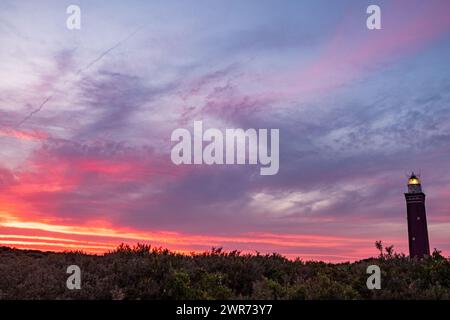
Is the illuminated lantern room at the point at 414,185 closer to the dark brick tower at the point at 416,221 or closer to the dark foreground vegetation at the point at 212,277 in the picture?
the dark brick tower at the point at 416,221

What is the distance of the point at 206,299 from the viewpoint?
35.6ft

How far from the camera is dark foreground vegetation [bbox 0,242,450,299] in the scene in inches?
446

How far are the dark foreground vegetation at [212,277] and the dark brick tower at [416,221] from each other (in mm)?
50474

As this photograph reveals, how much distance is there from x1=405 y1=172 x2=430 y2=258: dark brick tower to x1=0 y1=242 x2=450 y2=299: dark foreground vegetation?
5047cm

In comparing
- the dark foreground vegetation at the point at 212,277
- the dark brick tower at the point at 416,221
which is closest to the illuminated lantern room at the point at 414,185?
the dark brick tower at the point at 416,221

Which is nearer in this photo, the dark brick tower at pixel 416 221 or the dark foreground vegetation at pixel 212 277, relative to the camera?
the dark foreground vegetation at pixel 212 277

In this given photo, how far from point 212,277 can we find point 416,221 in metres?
57.3

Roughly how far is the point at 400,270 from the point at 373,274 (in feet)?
5.71

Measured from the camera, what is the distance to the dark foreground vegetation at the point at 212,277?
11.3 meters

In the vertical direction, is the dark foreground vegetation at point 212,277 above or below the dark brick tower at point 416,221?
below

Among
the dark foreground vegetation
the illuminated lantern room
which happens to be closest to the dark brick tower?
the illuminated lantern room

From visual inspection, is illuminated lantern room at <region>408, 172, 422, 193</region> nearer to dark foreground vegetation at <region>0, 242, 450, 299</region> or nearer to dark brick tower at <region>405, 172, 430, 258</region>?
dark brick tower at <region>405, 172, 430, 258</region>
